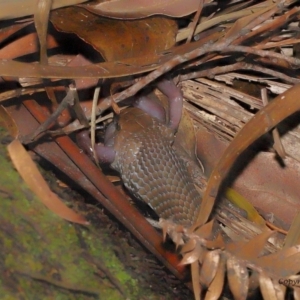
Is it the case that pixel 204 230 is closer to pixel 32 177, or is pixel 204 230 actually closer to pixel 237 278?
pixel 237 278

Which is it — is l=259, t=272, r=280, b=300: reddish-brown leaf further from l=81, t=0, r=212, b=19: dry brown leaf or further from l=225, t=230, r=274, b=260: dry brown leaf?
l=81, t=0, r=212, b=19: dry brown leaf

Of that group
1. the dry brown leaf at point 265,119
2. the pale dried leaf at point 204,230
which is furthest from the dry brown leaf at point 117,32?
the pale dried leaf at point 204,230

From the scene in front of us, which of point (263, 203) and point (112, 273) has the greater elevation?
Answer: point (112, 273)

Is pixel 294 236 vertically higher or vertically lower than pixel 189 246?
lower

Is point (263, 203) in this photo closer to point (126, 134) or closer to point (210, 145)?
point (210, 145)

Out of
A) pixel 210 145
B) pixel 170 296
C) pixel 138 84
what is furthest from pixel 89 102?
pixel 170 296

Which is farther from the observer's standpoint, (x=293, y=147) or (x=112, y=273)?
(x=293, y=147)

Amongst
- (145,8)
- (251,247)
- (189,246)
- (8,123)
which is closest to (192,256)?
(189,246)
